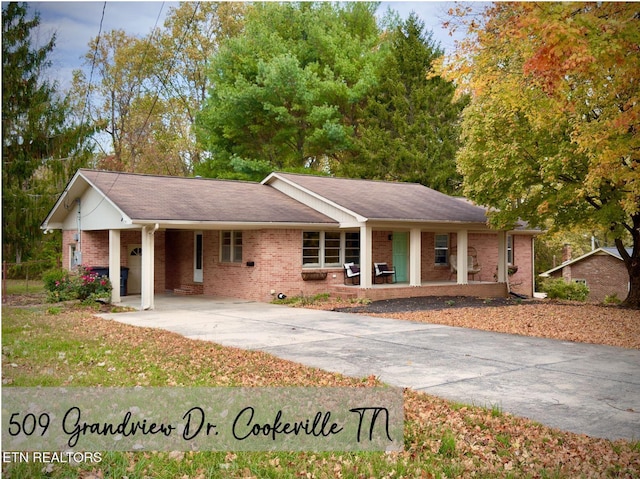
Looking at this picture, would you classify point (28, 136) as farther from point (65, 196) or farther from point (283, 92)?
point (283, 92)

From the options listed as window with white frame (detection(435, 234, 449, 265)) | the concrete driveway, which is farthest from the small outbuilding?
the concrete driveway

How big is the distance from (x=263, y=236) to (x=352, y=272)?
3510 mm

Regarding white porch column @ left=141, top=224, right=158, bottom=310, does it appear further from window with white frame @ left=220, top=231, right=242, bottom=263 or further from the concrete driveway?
window with white frame @ left=220, top=231, right=242, bottom=263

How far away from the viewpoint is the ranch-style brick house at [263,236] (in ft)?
60.5

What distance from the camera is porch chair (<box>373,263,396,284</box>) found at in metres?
21.8

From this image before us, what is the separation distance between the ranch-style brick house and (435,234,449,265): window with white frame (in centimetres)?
4

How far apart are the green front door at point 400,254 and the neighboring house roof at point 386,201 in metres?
1.33

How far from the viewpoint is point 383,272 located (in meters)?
21.7

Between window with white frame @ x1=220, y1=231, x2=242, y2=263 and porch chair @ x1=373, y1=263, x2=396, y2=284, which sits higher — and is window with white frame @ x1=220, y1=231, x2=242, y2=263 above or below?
above

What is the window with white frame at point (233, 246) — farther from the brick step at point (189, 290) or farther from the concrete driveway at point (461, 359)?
the concrete driveway at point (461, 359)

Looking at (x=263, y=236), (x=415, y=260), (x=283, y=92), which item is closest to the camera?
(x=263, y=236)

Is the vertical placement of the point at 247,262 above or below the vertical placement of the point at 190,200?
below

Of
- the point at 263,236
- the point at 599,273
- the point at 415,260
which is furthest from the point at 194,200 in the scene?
the point at 599,273

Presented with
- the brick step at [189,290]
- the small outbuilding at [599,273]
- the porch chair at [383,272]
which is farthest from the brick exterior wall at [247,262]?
the small outbuilding at [599,273]
